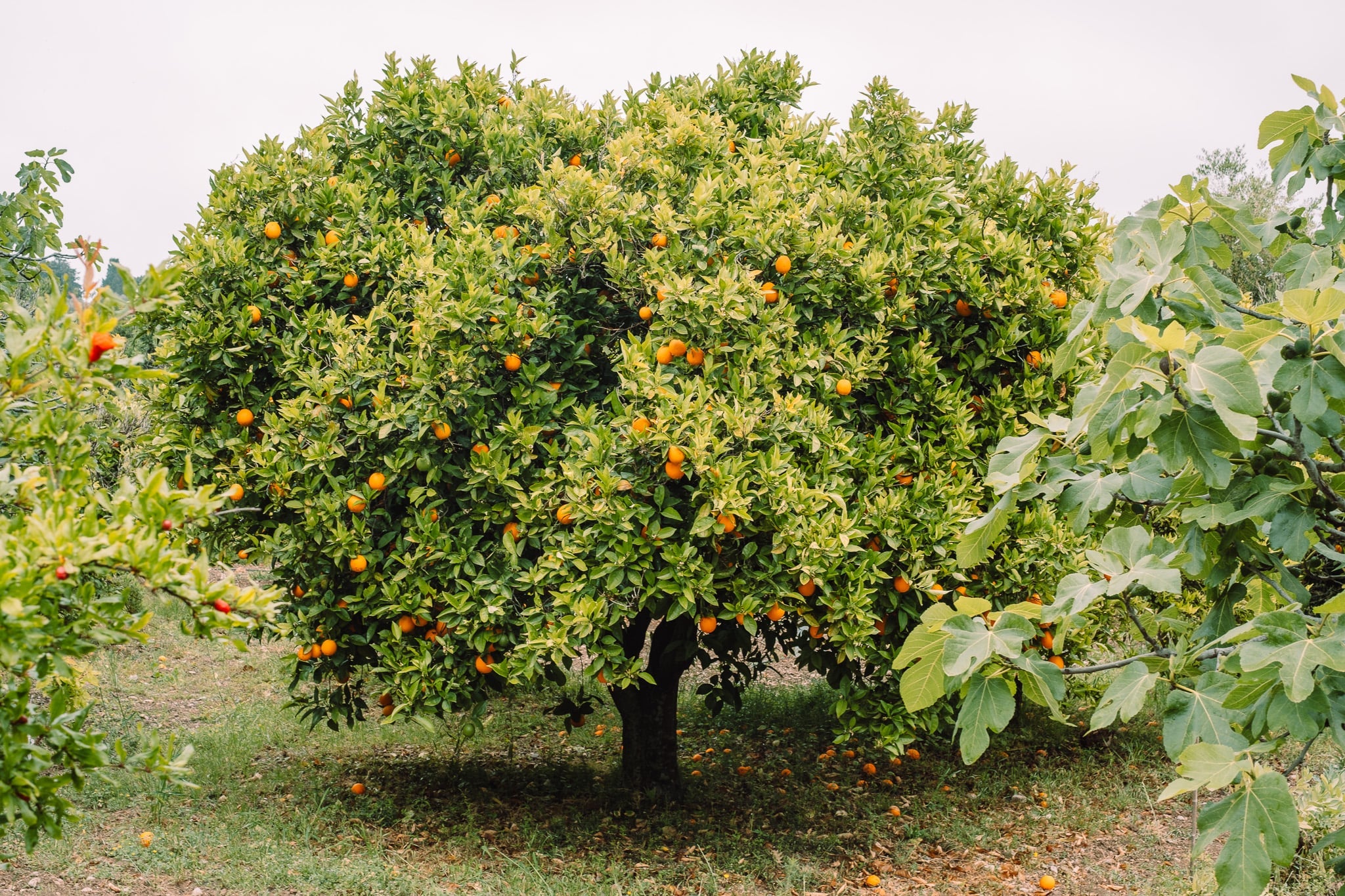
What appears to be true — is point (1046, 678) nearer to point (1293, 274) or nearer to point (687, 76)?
point (1293, 274)

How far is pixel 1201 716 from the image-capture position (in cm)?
175

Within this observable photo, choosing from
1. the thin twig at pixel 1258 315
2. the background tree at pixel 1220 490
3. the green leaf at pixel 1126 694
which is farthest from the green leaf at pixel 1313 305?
the green leaf at pixel 1126 694

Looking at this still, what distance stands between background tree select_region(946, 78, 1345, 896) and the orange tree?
186cm

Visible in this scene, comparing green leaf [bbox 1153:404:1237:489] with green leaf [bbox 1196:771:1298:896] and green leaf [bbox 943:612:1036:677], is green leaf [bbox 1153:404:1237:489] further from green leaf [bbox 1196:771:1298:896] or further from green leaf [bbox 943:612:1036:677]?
green leaf [bbox 1196:771:1298:896]

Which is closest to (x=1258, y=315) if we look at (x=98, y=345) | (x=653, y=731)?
(x=98, y=345)

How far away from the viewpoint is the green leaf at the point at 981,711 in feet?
5.99

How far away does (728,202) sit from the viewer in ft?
15.0

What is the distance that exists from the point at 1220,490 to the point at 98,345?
2380 millimetres

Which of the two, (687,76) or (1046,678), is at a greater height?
(687,76)

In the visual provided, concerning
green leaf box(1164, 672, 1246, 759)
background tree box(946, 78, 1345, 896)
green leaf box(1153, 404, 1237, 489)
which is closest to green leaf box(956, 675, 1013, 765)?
background tree box(946, 78, 1345, 896)

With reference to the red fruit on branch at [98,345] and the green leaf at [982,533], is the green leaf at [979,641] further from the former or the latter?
the red fruit on branch at [98,345]

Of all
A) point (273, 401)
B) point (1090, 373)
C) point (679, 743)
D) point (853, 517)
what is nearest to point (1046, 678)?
point (853, 517)

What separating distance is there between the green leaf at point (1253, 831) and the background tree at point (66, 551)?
6.07ft

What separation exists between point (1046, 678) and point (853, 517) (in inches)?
85.1
